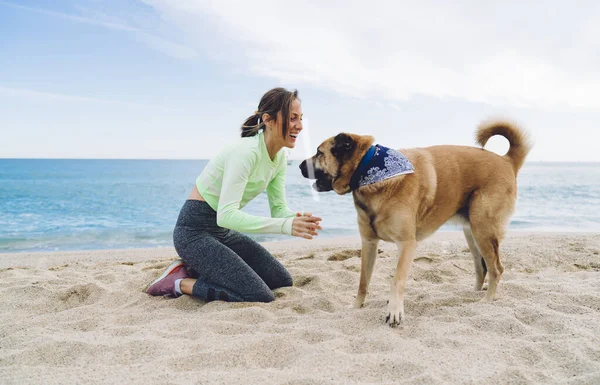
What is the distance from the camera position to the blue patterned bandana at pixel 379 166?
3193 millimetres

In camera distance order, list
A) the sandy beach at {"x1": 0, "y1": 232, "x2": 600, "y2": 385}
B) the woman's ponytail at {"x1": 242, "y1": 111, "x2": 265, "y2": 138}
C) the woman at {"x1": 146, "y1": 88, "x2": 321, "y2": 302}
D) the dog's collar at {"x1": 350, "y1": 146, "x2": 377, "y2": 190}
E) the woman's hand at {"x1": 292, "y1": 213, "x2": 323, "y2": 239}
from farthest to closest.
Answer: the woman's ponytail at {"x1": 242, "y1": 111, "x2": 265, "y2": 138}, the woman at {"x1": 146, "y1": 88, "x2": 321, "y2": 302}, the dog's collar at {"x1": 350, "y1": 146, "x2": 377, "y2": 190}, the woman's hand at {"x1": 292, "y1": 213, "x2": 323, "y2": 239}, the sandy beach at {"x1": 0, "y1": 232, "x2": 600, "y2": 385}

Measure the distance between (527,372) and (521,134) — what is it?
228 cm

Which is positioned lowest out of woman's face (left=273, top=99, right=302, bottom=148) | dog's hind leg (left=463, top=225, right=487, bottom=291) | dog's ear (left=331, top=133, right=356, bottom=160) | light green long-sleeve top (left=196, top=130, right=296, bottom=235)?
dog's hind leg (left=463, top=225, right=487, bottom=291)

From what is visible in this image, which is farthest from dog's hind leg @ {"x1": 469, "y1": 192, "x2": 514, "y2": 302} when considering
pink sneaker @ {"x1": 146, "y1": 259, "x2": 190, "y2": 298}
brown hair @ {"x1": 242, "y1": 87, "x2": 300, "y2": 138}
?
pink sneaker @ {"x1": 146, "y1": 259, "x2": 190, "y2": 298}

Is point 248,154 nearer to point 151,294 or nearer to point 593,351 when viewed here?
point 151,294

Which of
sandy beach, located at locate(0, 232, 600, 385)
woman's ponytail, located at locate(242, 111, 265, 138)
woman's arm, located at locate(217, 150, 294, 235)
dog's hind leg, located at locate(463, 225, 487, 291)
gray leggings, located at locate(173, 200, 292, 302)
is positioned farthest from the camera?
dog's hind leg, located at locate(463, 225, 487, 291)

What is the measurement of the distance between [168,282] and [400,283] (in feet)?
7.04

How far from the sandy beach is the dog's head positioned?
1043mm

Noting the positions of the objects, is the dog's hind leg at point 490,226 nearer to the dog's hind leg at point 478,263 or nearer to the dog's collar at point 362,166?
the dog's hind leg at point 478,263

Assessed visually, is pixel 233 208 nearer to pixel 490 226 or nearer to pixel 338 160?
pixel 338 160

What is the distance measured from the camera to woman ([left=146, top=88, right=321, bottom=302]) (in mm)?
3436

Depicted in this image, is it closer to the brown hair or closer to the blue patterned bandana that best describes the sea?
the brown hair

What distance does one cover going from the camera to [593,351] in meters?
2.38

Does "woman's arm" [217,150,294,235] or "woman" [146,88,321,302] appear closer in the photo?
"woman's arm" [217,150,294,235]
